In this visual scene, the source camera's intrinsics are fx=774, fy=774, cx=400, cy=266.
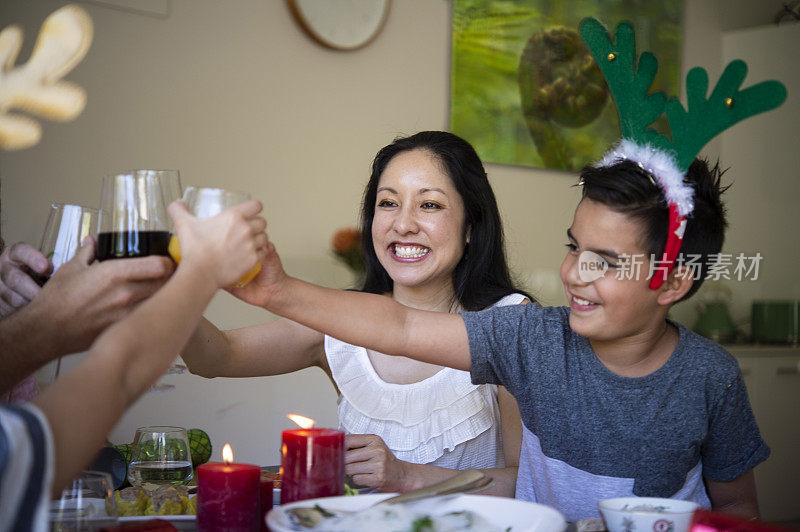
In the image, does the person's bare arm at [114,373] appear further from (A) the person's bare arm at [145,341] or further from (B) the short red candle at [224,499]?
(B) the short red candle at [224,499]

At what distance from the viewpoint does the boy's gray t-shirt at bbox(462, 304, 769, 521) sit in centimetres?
122

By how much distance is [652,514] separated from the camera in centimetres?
82

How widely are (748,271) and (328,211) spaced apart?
104 inches

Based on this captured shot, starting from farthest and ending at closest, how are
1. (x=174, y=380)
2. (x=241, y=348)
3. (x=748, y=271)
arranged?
(x=748, y=271) < (x=174, y=380) < (x=241, y=348)

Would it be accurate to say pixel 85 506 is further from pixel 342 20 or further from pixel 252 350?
pixel 342 20

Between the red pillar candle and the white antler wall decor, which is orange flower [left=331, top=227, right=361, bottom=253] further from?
the red pillar candle

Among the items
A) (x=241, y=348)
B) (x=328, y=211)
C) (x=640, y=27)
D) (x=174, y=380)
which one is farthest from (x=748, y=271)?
(x=241, y=348)

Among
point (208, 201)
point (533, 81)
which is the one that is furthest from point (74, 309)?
point (533, 81)

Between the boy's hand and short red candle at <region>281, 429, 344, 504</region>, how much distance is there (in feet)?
0.64

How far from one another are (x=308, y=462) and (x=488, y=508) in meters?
0.21

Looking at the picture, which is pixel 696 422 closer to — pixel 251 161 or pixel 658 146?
pixel 658 146

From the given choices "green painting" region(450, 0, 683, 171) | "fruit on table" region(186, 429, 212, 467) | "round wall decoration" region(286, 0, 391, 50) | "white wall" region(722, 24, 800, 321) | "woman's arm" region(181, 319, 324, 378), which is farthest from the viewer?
"white wall" region(722, 24, 800, 321)

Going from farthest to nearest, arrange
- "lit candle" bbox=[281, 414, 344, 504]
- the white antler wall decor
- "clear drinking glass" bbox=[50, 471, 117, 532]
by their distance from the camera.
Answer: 1. the white antler wall decor
2. "lit candle" bbox=[281, 414, 344, 504]
3. "clear drinking glass" bbox=[50, 471, 117, 532]

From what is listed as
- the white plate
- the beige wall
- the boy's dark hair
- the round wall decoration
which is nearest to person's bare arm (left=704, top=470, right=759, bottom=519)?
the boy's dark hair
